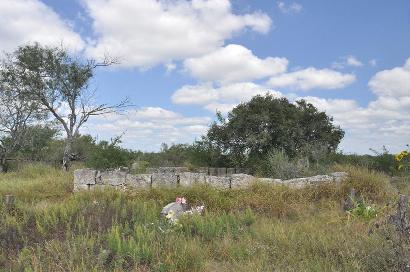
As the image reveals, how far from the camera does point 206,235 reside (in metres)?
6.30

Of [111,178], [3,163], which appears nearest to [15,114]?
[3,163]

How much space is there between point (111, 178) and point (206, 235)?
219 inches

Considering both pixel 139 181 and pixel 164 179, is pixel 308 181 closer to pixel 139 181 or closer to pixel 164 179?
pixel 164 179

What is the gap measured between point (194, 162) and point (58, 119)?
657 cm

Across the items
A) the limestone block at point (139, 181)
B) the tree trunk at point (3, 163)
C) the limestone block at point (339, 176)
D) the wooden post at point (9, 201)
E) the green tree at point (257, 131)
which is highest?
the green tree at point (257, 131)

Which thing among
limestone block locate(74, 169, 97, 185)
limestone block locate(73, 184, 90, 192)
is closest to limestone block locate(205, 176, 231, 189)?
limestone block locate(74, 169, 97, 185)

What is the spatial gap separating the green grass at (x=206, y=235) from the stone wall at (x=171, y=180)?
0.55 m

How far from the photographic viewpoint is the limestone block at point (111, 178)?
1127 centimetres

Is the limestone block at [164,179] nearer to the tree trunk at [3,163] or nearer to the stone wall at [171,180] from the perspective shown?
the stone wall at [171,180]

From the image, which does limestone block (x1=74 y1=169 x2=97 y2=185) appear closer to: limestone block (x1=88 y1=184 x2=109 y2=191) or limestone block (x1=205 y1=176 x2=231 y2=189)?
limestone block (x1=88 y1=184 x2=109 y2=191)

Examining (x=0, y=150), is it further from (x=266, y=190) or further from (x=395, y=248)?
(x=395, y=248)

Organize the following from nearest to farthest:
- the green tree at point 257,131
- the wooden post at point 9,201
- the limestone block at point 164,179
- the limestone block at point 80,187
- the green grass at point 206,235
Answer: the green grass at point 206,235 → the wooden post at point 9,201 → the limestone block at point 164,179 → the limestone block at point 80,187 → the green tree at point 257,131

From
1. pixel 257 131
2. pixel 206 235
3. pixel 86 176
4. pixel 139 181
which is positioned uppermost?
pixel 257 131

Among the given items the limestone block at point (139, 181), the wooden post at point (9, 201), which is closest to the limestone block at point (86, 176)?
the limestone block at point (139, 181)
